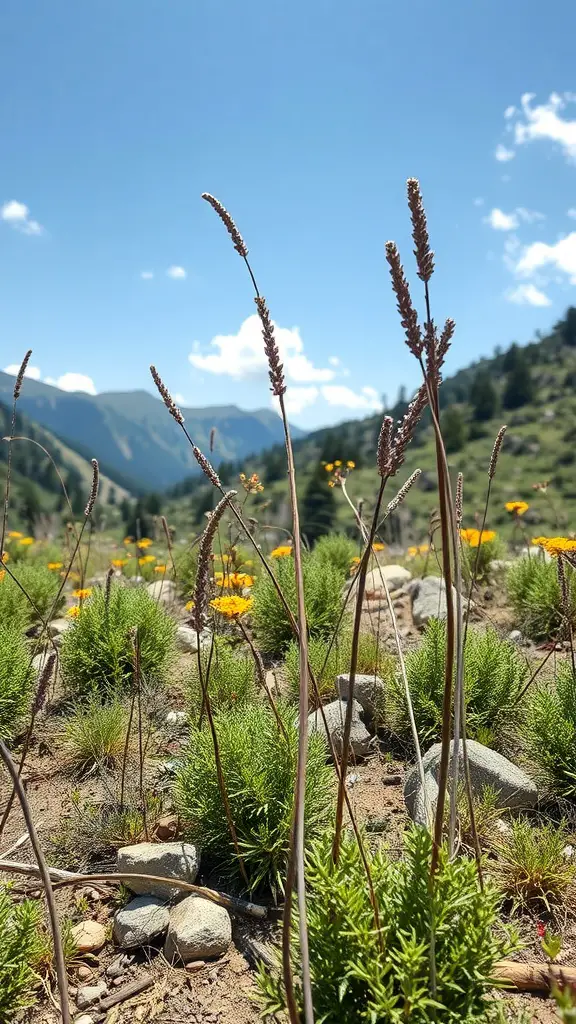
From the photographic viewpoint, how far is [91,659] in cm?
487

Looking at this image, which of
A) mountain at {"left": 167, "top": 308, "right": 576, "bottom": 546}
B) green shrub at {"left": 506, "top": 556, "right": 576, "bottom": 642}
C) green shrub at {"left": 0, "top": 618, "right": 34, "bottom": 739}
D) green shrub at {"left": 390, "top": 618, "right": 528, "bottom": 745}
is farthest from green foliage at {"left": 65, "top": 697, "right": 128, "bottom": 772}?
mountain at {"left": 167, "top": 308, "right": 576, "bottom": 546}

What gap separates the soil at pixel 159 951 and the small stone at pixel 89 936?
0.04 metres

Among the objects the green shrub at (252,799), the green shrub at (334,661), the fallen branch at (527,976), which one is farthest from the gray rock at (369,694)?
the fallen branch at (527,976)

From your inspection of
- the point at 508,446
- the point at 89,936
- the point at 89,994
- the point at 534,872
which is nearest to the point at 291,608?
the point at 534,872

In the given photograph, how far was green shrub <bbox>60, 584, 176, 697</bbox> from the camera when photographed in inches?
191

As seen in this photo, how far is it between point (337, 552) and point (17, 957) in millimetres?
5643

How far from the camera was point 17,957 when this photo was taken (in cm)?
245

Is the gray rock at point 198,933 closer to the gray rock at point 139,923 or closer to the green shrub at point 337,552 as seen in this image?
the gray rock at point 139,923

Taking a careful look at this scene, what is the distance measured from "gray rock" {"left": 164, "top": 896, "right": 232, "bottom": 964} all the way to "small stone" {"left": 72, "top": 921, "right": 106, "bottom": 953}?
33 centimetres

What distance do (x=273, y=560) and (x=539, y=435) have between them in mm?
121219

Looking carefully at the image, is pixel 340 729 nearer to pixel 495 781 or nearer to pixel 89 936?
pixel 495 781

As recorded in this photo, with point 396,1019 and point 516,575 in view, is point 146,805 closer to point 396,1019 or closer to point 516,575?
point 396,1019

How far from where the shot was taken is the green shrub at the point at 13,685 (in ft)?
14.0

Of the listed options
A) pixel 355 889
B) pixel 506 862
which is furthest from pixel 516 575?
pixel 355 889
